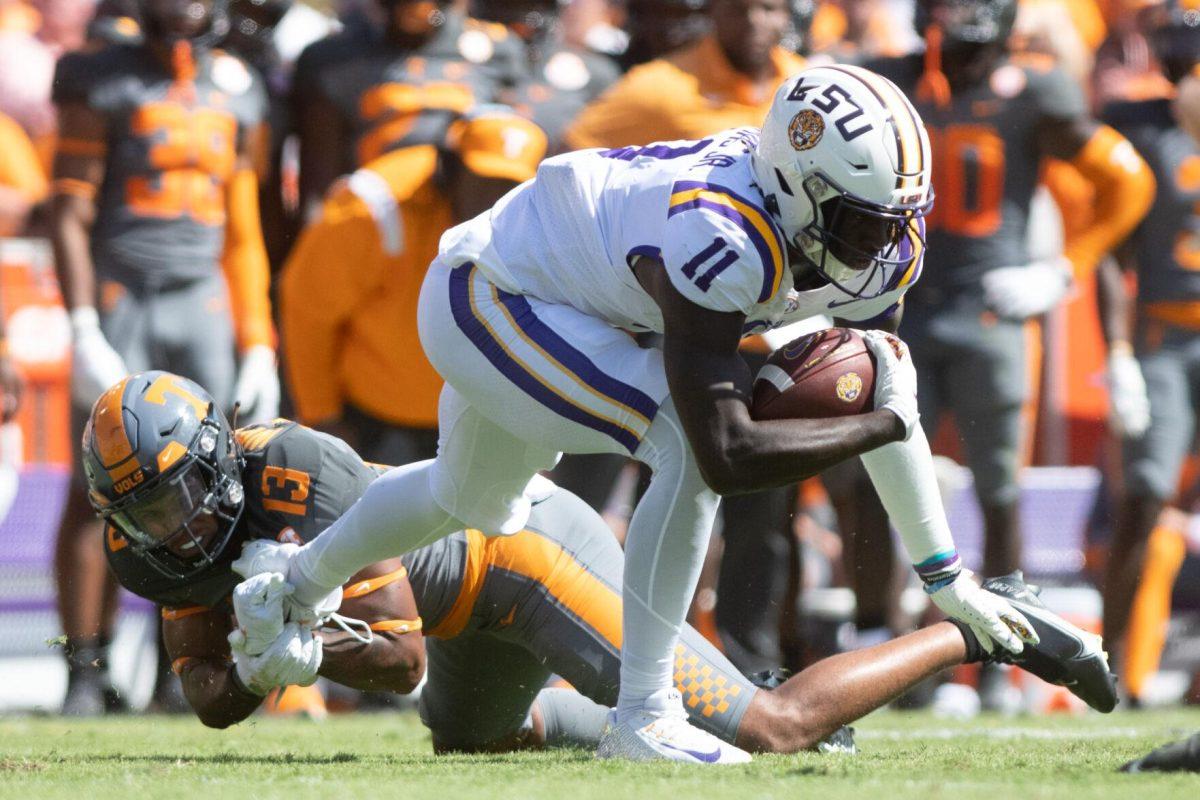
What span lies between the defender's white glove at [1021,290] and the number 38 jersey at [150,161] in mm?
2637

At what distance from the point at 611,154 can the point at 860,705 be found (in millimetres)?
1283

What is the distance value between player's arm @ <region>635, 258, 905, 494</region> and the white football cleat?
46cm

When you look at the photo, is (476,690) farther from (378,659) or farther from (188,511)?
(188,511)

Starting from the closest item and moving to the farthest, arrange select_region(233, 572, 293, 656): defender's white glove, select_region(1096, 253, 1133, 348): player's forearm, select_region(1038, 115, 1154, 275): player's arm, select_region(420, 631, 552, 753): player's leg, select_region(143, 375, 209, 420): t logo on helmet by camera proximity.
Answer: select_region(233, 572, 293, 656): defender's white glove → select_region(143, 375, 209, 420): t logo on helmet → select_region(420, 631, 552, 753): player's leg → select_region(1038, 115, 1154, 275): player's arm → select_region(1096, 253, 1133, 348): player's forearm

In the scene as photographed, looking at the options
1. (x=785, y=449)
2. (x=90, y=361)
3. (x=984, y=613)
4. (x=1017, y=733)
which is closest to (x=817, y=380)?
(x=785, y=449)

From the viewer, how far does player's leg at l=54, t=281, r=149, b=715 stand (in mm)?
6070

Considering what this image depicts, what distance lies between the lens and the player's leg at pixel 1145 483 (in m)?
6.93

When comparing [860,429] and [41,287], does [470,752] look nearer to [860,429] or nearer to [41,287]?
[860,429]

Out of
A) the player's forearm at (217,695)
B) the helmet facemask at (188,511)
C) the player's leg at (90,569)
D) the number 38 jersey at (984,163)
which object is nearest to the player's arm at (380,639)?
the player's forearm at (217,695)

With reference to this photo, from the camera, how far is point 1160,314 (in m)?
7.09

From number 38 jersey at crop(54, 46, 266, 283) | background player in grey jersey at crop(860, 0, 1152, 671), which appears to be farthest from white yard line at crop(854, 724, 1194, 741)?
number 38 jersey at crop(54, 46, 266, 283)

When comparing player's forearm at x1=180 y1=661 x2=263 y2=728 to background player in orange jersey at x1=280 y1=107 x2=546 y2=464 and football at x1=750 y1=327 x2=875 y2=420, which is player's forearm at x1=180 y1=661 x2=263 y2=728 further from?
background player in orange jersey at x1=280 y1=107 x2=546 y2=464

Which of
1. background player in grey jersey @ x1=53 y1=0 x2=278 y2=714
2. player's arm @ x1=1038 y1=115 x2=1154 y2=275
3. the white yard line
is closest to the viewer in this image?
the white yard line

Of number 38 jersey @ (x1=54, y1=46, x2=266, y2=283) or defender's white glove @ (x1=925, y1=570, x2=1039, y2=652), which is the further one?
number 38 jersey @ (x1=54, y1=46, x2=266, y2=283)
